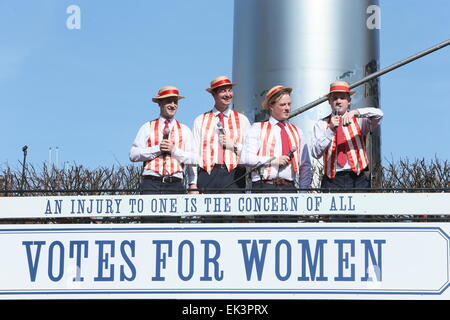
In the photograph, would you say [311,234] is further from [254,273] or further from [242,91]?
[242,91]

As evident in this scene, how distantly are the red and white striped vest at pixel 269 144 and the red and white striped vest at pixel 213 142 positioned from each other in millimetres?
326

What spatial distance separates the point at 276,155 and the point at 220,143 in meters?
0.61

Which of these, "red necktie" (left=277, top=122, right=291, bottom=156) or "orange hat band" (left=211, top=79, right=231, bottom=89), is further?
"orange hat band" (left=211, top=79, right=231, bottom=89)

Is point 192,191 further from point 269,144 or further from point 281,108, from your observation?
point 281,108

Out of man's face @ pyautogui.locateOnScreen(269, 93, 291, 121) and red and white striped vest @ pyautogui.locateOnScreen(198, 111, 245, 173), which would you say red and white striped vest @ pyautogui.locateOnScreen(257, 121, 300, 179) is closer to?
man's face @ pyautogui.locateOnScreen(269, 93, 291, 121)

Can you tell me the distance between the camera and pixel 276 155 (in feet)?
27.0

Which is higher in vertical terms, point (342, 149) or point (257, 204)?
point (342, 149)

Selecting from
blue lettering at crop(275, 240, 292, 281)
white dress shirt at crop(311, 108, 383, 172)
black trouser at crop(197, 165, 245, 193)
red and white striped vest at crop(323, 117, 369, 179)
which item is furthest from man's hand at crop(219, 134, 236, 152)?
blue lettering at crop(275, 240, 292, 281)

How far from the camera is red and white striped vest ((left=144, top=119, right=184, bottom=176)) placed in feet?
27.4

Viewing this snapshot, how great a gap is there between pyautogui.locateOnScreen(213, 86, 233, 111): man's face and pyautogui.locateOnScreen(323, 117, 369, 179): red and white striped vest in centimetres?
106

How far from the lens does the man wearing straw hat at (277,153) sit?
26.7 ft

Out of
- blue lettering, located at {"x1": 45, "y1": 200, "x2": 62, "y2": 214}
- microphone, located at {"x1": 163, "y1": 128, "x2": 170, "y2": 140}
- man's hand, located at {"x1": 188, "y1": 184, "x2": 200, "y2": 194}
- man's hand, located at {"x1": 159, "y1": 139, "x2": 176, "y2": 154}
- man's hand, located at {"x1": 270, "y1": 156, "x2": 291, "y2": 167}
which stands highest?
microphone, located at {"x1": 163, "y1": 128, "x2": 170, "y2": 140}

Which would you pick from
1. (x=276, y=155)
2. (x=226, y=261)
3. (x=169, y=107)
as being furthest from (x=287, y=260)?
(x=169, y=107)

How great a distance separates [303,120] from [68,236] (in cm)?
701
